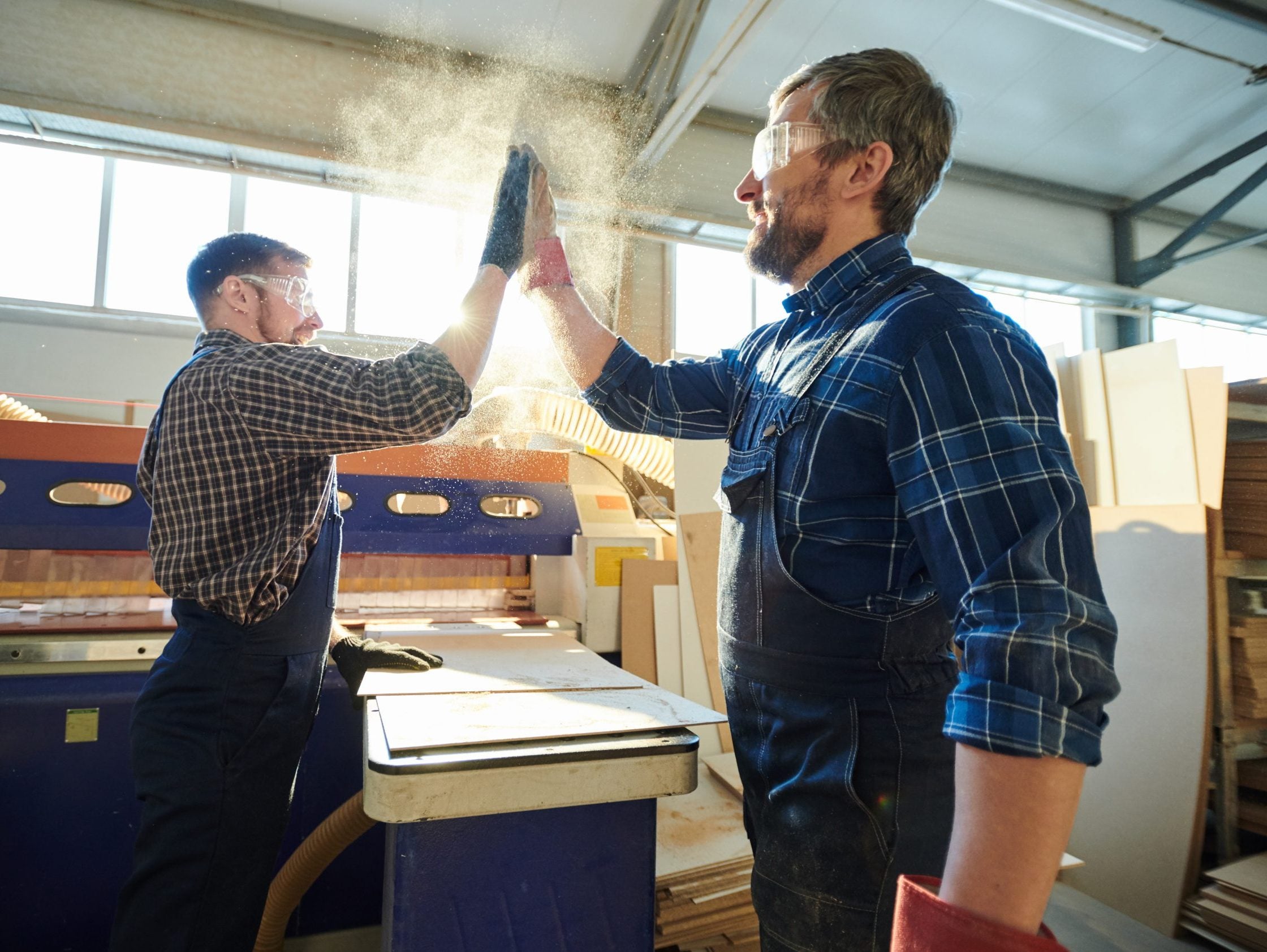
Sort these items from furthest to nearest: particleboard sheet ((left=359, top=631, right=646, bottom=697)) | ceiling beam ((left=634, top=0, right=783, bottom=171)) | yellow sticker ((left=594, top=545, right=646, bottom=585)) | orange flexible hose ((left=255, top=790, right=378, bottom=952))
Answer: ceiling beam ((left=634, top=0, right=783, bottom=171)) < yellow sticker ((left=594, top=545, right=646, bottom=585)) < orange flexible hose ((left=255, top=790, right=378, bottom=952)) < particleboard sheet ((left=359, top=631, right=646, bottom=697))

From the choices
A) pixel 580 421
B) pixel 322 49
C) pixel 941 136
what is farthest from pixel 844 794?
pixel 322 49

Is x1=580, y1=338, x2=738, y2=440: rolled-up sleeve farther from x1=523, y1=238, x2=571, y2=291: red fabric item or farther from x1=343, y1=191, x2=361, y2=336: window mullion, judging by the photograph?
x1=343, y1=191, x2=361, y2=336: window mullion

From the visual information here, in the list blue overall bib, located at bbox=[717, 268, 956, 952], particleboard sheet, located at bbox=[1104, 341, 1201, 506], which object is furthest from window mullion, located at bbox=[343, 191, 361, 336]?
blue overall bib, located at bbox=[717, 268, 956, 952]

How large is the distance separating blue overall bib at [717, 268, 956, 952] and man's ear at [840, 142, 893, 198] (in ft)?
0.69

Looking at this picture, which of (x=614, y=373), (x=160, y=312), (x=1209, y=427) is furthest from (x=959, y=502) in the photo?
(x=160, y=312)

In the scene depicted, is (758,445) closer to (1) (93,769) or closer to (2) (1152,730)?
(1) (93,769)

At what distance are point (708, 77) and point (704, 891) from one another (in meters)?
4.64

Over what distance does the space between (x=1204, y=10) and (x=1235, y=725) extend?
16.9 ft

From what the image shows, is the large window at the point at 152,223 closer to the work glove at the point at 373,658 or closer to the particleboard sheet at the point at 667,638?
the particleboard sheet at the point at 667,638

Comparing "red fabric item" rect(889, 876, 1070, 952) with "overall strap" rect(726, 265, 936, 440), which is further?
"overall strap" rect(726, 265, 936, 440)

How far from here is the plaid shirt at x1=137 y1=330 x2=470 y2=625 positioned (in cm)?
142

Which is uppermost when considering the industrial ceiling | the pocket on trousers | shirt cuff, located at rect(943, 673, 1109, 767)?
the industrial ceiling

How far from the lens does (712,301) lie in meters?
7.34

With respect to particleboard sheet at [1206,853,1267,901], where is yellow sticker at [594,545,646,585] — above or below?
above
